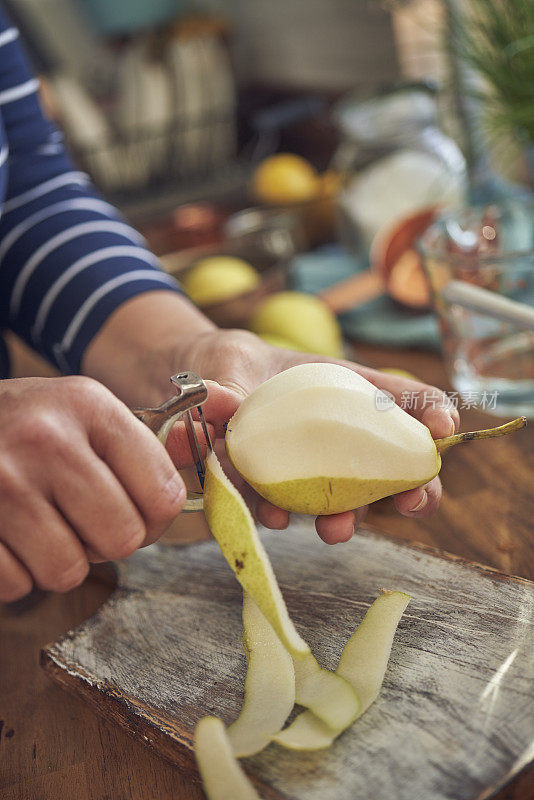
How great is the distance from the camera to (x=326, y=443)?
0.46 metres

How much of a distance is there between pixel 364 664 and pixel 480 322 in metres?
0.41

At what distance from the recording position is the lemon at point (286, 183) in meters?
1.31

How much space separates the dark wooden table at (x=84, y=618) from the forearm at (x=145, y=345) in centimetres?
14

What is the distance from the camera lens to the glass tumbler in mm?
716

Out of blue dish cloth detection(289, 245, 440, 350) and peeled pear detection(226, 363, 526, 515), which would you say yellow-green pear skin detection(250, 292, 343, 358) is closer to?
blue dish cloth detection(289, 245, 440, 350)

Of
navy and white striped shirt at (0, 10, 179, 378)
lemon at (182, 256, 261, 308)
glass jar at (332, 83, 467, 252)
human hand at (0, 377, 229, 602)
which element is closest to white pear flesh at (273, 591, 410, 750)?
human hand at (0, 377, 229, 602)

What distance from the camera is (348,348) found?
922 millimetres

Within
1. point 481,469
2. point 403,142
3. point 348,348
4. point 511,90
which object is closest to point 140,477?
point 481,469

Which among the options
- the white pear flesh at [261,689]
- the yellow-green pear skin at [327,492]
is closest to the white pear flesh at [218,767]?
the white pear flesh at [261,689]

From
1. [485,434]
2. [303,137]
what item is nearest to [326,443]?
[485,434]

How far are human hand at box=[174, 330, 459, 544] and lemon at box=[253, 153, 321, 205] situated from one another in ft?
2.39

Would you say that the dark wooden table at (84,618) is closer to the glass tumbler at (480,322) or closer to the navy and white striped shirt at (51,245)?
the glass tumbler at (480,322)

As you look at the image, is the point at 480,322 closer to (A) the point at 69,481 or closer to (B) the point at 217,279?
(B) the point at 217,279

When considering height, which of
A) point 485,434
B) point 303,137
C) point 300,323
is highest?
point 485,434
